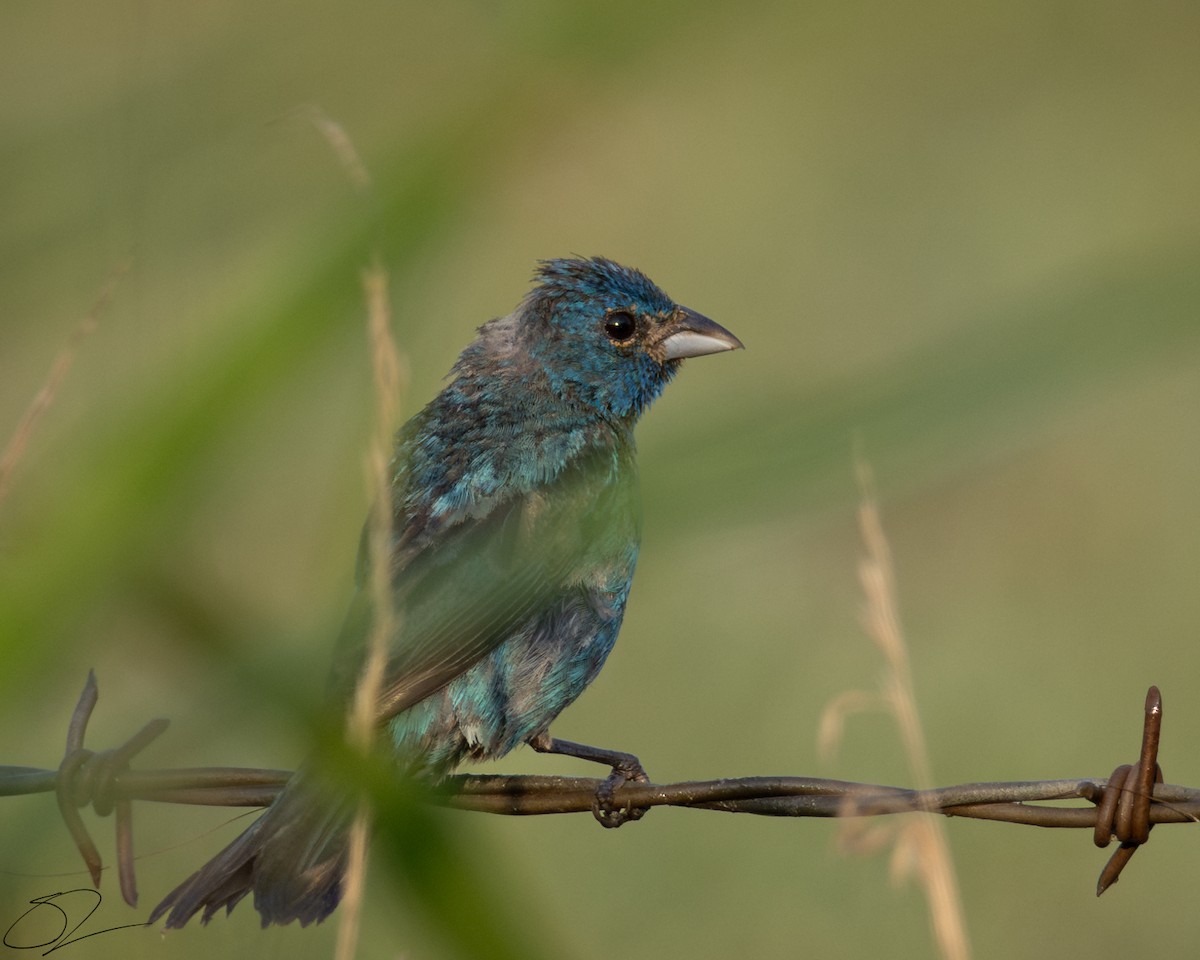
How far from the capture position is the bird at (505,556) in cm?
276

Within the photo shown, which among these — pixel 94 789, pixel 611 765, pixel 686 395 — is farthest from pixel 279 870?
pixel 686 395

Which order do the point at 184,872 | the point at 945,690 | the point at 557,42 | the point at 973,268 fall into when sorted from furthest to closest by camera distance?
1. the point at 973,268
2. the point at 945,690
3. the point at 184,872
4. the point at 557,42

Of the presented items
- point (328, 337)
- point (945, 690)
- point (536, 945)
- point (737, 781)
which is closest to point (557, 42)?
point (328, 337)

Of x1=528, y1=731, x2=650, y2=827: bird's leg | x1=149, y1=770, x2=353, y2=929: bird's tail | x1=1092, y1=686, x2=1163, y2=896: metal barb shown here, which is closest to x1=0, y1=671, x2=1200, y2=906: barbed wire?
x1=1092, y1=686, x2=1163, y2=896: metal barb

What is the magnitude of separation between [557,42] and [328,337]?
37cm

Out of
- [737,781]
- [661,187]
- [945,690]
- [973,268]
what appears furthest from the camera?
[661,187]

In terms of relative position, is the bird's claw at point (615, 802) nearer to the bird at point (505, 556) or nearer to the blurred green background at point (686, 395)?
the bird at point (505, 556)

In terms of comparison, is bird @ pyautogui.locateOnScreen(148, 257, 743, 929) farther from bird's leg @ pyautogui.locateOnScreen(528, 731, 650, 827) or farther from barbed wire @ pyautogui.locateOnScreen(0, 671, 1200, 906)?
barbed wire @ pyautogui.locateOnScreen(0, 671, 1200, 906)

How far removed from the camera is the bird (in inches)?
109

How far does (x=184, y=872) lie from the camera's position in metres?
2.60

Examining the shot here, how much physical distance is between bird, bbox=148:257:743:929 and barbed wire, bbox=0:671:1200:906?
207mm

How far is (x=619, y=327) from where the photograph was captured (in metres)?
4.44

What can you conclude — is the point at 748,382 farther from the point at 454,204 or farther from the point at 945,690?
the point at 454,204

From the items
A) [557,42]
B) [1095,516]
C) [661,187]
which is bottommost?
[557,42]
